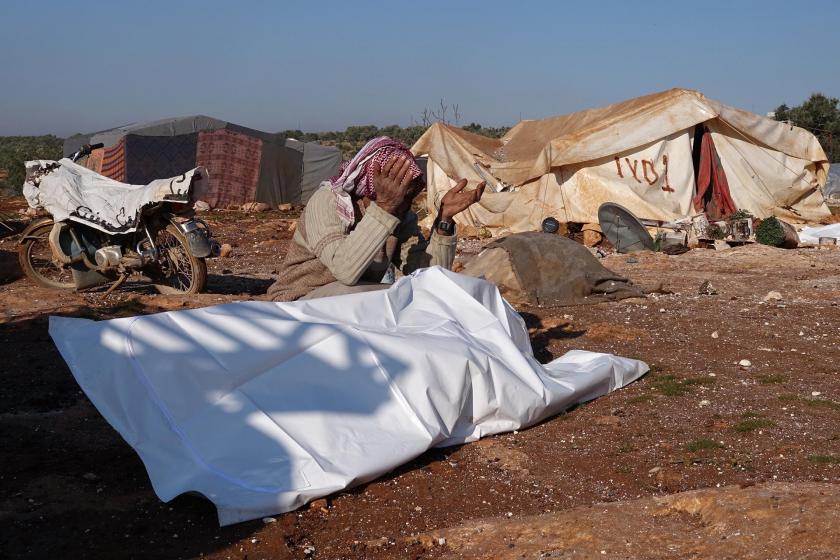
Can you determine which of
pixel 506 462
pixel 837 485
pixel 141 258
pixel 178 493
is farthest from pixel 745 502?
pixel 141 258

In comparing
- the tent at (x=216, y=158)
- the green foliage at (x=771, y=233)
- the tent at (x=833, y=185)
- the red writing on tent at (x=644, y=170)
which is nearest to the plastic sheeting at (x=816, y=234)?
the green foliage at (x=771, y=233)

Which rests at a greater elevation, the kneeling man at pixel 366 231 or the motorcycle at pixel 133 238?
the kneeling man at pixel 366 231

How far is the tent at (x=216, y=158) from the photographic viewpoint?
Result: 61.7ft

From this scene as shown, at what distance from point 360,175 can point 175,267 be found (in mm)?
3703

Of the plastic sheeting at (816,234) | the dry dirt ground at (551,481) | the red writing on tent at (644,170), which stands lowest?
the dry dirt ground at (551,481)

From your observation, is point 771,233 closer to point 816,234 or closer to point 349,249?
point 816,234

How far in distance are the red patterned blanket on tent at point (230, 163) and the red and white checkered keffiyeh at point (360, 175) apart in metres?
15.1

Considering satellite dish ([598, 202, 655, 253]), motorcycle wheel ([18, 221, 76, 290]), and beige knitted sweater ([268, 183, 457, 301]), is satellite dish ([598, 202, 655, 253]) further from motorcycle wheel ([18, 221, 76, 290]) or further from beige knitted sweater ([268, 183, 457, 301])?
beige knitted sweater ([268, 183, 457, 301])

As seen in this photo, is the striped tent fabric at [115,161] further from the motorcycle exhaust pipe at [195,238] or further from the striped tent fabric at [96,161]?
the motorcycle exhaust pipe at [195,238]

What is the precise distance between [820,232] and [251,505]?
11819mm

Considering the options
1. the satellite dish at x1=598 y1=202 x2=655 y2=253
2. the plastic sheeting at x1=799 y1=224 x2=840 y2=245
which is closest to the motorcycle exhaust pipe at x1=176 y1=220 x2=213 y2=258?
the satellite dish at x1=598 y1=202 x2=655 y2=253

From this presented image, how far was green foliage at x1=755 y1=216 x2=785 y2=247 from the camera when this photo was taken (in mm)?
12078

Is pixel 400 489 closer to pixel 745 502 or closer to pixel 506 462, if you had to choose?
pixel 506 462

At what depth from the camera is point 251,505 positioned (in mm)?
3049
